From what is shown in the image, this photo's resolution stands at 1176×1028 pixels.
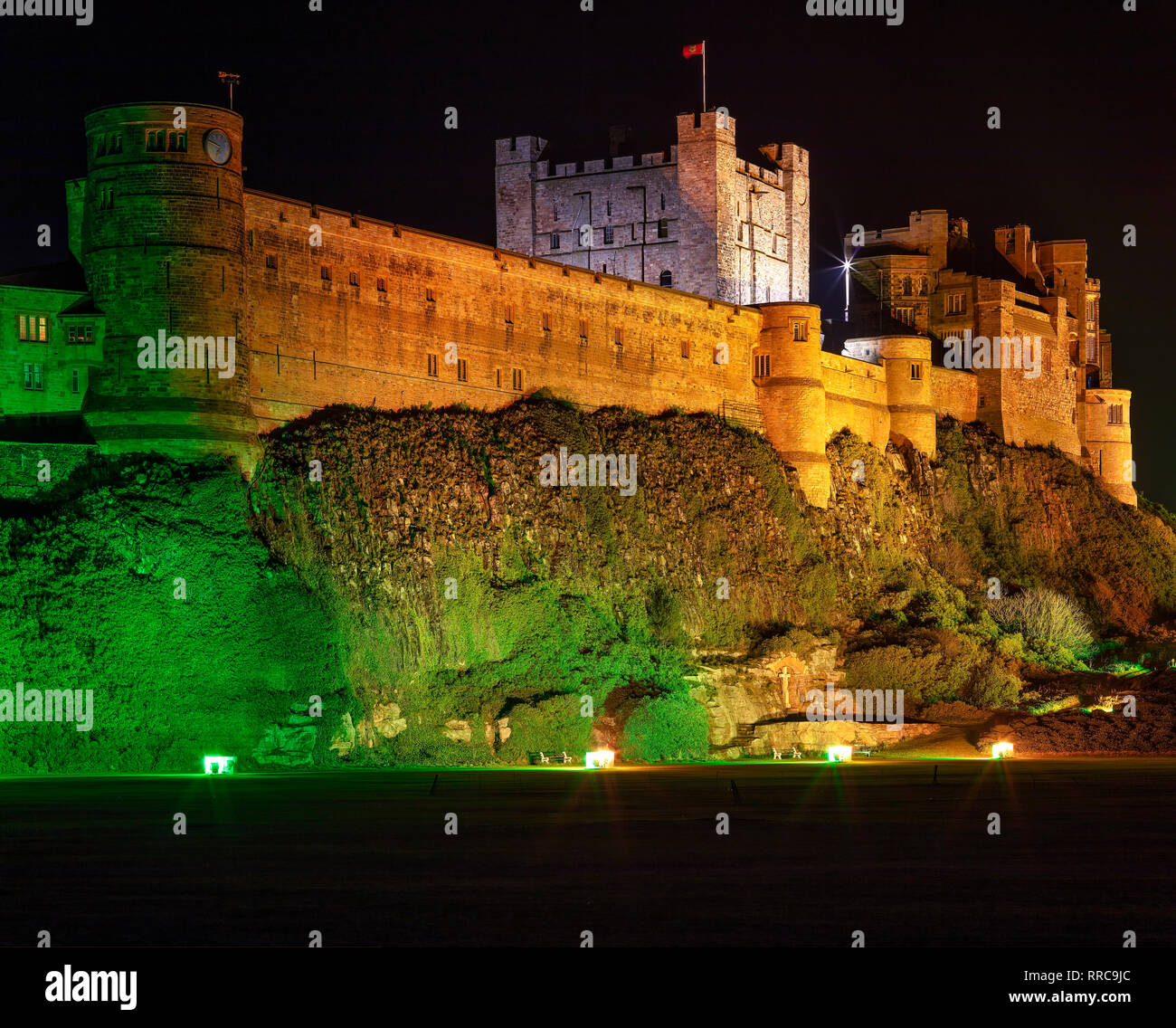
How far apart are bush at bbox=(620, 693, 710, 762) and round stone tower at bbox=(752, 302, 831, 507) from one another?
19.6 metres

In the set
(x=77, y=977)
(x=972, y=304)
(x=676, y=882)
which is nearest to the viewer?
(x=77, y=977)

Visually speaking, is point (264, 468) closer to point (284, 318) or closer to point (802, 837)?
point (284, 318)

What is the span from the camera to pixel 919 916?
22203mm

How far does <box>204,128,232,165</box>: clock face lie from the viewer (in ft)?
170

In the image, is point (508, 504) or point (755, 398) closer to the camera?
point (508, 504)

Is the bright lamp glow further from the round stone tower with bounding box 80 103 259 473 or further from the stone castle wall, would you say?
the stone castle wall

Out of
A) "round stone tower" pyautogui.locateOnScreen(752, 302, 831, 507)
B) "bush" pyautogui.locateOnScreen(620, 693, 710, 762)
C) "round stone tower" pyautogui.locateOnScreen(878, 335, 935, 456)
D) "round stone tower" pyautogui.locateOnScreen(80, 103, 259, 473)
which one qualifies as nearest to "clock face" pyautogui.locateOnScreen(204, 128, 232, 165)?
"round stone tower" pyautogui.locateOnScreen(80, 103, 259, 473)

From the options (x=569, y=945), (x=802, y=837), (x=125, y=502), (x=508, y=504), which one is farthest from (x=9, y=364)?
(x=569, y=945)

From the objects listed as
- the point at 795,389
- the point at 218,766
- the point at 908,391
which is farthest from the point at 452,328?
the point at 908,391

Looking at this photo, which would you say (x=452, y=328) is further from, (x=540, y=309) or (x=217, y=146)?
(x=217, y=146)

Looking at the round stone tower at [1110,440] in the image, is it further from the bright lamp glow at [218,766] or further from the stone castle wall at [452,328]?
the bright lamp glow at [218,766]

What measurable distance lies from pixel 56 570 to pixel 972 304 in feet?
193

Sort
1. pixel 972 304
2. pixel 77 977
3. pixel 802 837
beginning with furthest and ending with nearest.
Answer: pixel 972 304 < pixel 802 837 < pixel 77 977

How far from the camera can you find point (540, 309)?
66812 millimetres
